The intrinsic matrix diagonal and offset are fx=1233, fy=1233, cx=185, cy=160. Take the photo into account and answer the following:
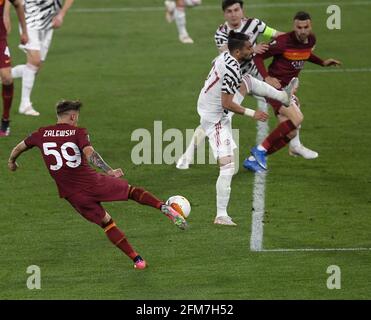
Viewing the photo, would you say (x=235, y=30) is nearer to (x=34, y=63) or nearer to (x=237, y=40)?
(x=237, y=40)

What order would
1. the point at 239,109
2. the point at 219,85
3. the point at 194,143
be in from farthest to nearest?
the point at 194,143 → the point at 219,85 → the point at 239,109

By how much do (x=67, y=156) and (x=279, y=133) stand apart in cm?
517

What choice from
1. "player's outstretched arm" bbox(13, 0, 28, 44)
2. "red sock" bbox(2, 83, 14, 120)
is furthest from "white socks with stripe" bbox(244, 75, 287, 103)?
"red sock" bbox(2, 83, 14, 120)

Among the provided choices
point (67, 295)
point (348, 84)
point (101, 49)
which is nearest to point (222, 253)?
point (67, 295)

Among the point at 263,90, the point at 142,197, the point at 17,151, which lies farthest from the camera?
the point at 263,90

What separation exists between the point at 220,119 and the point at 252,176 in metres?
2.17

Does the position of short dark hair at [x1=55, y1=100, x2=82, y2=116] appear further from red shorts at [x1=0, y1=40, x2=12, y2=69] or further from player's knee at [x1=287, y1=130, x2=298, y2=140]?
red shorts at [x1=0, y1=40, x2=12, y2=69]

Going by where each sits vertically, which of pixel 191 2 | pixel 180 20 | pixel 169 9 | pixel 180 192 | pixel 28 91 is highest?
pixel 191 2

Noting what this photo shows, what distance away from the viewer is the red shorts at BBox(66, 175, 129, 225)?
13867 mm

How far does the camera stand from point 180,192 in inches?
682

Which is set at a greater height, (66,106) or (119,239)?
(66,106)

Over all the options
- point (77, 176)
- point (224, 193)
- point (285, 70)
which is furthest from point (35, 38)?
point (77, 176)

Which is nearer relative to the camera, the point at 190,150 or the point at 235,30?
the point at 235,30
